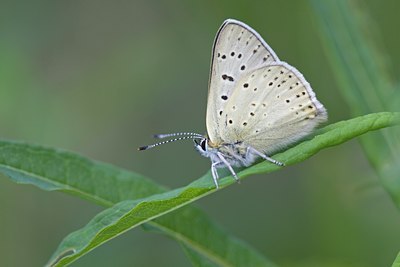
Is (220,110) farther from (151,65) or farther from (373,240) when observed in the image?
(151,65)

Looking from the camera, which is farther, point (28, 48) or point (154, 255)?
point (28, 48)

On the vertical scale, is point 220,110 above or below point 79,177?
above

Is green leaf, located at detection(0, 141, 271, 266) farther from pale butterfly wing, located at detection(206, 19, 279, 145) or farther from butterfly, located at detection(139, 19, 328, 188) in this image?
pale butterfly wing, located at detection(206, 19, 279, 145)

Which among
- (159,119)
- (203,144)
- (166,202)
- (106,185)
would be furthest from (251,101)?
(159,119)

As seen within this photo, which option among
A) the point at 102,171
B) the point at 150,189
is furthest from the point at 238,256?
the point at 102,171

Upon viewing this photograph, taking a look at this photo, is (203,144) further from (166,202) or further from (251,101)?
(166,202)

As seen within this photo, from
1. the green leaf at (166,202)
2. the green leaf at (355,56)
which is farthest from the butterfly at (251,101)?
the green leaf at (166,202)

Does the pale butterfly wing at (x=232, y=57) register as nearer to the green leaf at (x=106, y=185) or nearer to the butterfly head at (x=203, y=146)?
the butterfly head at (x=203, y=146)
